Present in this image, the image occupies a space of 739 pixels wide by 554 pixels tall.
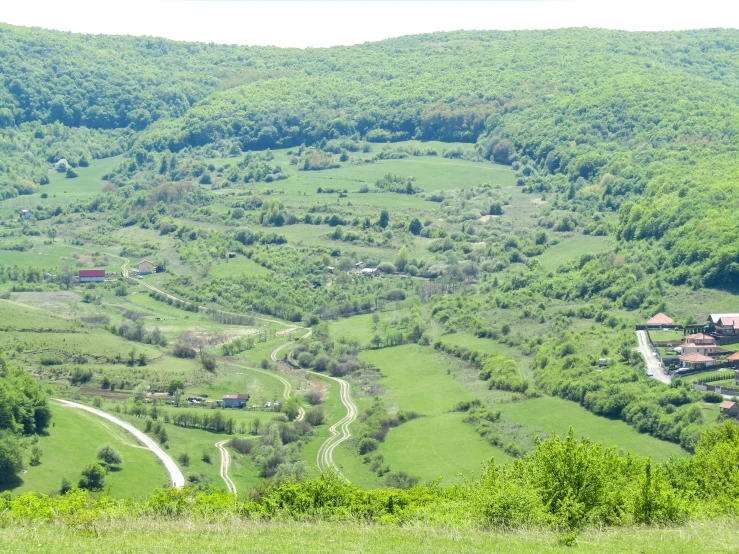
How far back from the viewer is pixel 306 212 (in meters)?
167

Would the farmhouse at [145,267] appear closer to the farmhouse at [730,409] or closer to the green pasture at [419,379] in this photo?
the green pasture at [419,379]

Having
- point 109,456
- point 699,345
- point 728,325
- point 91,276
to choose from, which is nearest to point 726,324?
point 728,325

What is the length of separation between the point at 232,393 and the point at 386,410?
13349mm

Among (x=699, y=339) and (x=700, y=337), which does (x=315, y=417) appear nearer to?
(x=699, y=339)

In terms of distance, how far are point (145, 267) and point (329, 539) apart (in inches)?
4615

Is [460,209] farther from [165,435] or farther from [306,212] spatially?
[165,435]

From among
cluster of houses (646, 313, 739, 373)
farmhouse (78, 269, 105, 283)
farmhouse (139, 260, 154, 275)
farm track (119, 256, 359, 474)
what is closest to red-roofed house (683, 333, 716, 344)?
cluster of houses (646, 313, 739, 373)

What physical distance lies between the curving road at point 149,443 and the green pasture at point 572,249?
209ft

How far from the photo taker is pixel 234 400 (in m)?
91.4

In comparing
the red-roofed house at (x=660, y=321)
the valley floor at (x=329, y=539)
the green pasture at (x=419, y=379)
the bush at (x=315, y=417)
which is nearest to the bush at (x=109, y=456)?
A: the bush at (x=315, y=417)

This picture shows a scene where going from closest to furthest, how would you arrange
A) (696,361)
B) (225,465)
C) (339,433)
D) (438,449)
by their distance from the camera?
(225,465) < (438,449) < (339,433) < (696,361)

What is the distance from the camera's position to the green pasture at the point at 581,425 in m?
73.5

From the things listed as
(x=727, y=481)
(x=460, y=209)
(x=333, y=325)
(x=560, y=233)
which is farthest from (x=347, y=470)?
(x=460, y=209)

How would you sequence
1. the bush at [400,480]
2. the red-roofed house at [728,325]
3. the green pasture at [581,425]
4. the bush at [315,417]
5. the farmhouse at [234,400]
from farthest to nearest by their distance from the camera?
the red-roofed house at [728,325]
the farmhouse at [234,400]
the bush at [315,417]
the green pasture at [581,425]
the bush at [400,480]
